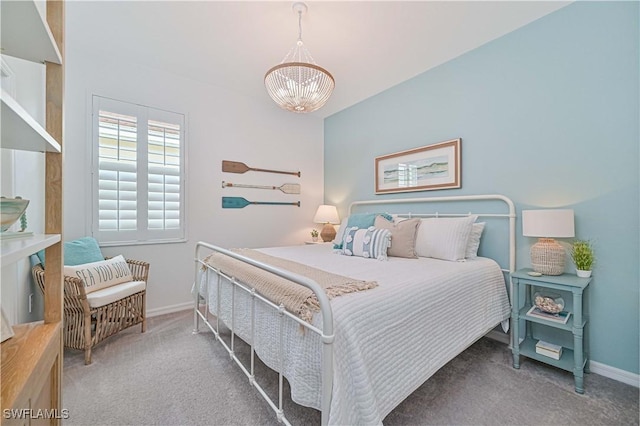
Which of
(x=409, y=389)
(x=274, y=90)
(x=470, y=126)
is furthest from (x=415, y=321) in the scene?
(x=470, y=126)

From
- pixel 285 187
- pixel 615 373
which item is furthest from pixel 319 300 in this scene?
pixel 285 187

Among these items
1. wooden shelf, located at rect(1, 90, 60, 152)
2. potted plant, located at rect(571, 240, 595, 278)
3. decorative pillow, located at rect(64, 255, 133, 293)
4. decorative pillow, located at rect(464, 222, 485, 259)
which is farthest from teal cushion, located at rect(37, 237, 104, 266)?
potted plant, located at rect(571, 240, 595, 278)

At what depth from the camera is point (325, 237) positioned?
12.6ft

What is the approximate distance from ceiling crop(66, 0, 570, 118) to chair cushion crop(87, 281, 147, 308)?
2.16 m

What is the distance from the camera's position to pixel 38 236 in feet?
3.02

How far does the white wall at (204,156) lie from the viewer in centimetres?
262

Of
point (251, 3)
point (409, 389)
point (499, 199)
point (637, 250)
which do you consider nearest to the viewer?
point (409, 389)

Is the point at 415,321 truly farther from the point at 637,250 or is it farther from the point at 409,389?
the point at 637,250

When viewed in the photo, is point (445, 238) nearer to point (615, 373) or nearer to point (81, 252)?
point (615, 373)

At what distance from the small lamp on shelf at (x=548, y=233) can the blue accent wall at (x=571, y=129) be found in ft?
0.81

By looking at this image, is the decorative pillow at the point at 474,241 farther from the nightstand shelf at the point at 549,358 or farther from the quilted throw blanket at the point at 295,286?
the quilted throw blanket at the point at 295,286

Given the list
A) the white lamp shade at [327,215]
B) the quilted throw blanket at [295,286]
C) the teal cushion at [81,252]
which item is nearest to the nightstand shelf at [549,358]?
the quilted throw blanket at [295,286]

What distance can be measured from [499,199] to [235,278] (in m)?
2.27

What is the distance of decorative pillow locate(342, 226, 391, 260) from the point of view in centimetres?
239
